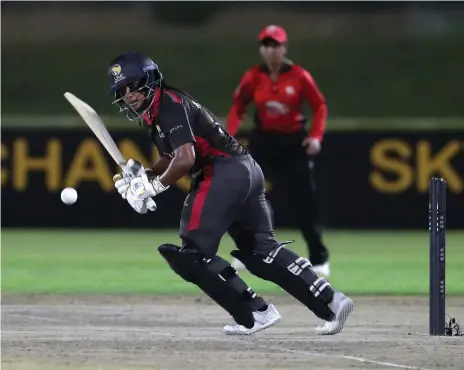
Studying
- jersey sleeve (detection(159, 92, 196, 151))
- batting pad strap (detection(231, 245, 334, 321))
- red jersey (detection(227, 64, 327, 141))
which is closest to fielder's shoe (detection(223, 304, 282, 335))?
batting pad strap (detection(231, 245, 334, 321))

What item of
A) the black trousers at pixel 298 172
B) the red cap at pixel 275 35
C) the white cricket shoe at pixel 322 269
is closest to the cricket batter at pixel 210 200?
the red cap at pixel 275 35

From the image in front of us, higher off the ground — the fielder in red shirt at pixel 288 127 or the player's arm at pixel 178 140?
the player's arm at pixel 178 140

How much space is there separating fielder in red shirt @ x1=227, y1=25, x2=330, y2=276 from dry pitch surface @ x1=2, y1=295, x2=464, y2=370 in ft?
6.10

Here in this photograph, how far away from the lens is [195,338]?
9.26 metres

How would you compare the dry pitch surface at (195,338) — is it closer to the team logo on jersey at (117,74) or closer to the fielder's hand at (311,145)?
the team logo on jersey at (117,74)

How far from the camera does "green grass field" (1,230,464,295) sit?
1309 centimetres

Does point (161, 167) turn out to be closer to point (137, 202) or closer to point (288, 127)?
point (137, 202)

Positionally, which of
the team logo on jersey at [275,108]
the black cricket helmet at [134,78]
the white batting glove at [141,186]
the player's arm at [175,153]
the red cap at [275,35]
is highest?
the black cricket helmet at [134,78]

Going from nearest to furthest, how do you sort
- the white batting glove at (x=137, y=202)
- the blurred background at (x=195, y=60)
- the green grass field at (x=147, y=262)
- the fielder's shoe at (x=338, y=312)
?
the white batting glove at (x=137, y=202) → the fielder's shoe at (x=338, y=312) → the green grass field at (x=147, y=262) → the blurred background at (x=195, y=60)

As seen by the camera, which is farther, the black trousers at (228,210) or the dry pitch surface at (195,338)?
the black trousers at (228,210)

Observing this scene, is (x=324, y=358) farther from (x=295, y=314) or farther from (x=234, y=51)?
(x=234, y=51)

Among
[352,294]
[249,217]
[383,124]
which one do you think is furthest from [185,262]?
[383,124]

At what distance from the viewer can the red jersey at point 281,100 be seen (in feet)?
44.4

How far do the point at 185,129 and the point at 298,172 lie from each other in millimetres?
4979
